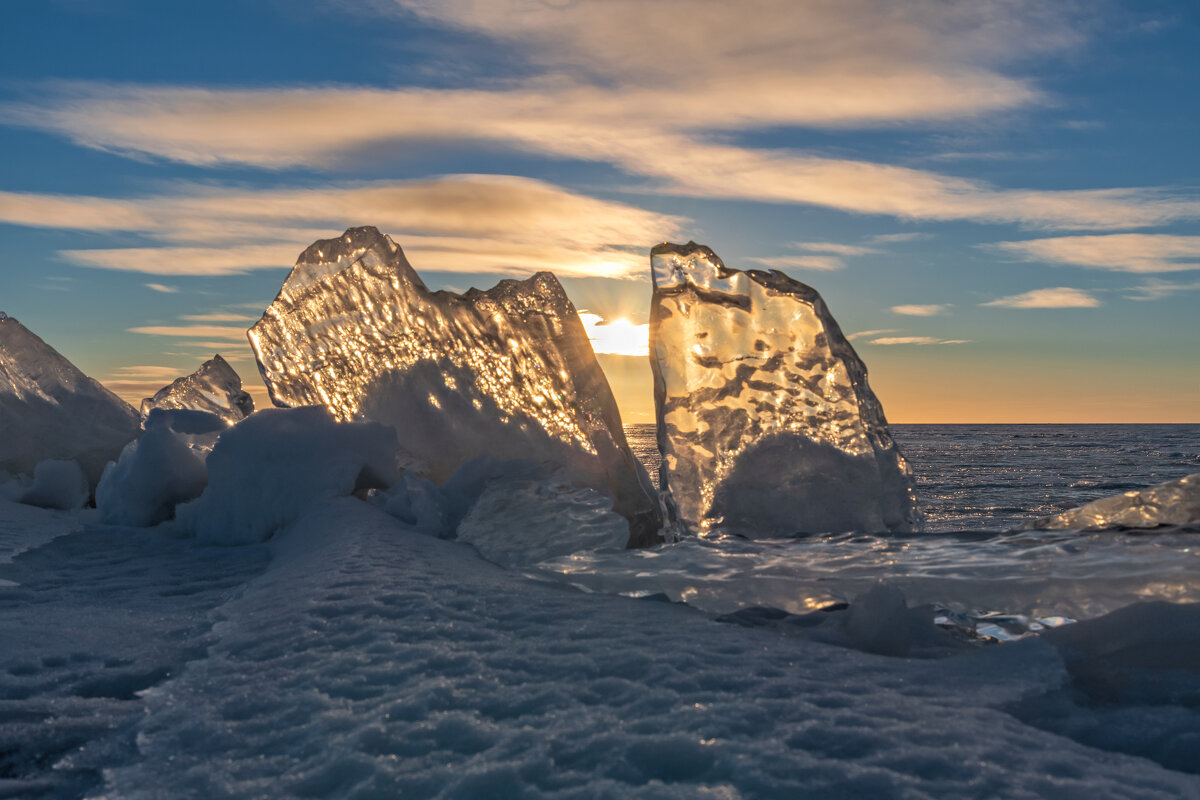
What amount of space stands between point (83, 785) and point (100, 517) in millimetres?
6106

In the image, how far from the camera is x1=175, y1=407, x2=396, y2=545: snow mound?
5816 mm

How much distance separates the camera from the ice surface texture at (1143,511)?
183 inches

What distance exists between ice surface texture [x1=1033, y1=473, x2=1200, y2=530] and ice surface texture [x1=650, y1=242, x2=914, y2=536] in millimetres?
Result: 1111

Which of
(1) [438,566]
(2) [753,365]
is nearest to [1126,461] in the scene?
(2) [753,365]

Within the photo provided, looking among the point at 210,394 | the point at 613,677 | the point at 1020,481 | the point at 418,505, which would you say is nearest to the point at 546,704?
the point at 613,677

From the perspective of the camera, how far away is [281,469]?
5895 millimetres

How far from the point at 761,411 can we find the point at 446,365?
9.17 ft

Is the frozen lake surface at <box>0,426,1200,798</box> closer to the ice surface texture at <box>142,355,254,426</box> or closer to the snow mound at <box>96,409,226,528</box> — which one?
the snow mound at <box>96,409,226,528</box>

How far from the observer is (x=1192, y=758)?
198cm

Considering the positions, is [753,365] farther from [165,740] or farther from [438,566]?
[165,740]

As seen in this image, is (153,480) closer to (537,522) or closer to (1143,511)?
(537,522)

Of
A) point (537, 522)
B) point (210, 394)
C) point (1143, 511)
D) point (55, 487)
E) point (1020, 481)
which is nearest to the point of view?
point (1143, 511)

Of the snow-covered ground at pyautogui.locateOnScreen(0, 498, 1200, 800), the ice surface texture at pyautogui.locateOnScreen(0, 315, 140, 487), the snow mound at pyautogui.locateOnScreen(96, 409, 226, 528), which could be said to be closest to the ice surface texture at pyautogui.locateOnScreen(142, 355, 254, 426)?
the ice surface texture at pyautogui.locateOnScreen(0, 315, 140, 487)

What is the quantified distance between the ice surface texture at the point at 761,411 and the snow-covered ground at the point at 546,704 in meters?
2.66
